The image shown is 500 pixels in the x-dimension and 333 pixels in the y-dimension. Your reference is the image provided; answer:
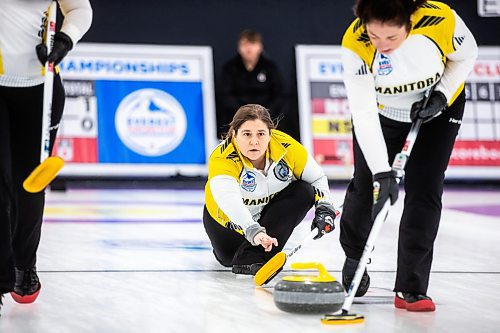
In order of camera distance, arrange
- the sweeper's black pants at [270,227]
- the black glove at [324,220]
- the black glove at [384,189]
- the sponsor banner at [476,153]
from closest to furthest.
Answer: the black glove at [384,189] → the black glove at [324,220] → the sweeper's black pants at [270,227] → the sponsor banner at [476,153]

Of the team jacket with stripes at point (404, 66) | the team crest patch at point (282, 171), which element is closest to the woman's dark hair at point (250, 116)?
the team crest patch at point (282, 171)

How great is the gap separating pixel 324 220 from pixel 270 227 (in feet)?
1.12

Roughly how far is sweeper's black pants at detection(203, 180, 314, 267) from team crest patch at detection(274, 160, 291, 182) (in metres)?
0.06

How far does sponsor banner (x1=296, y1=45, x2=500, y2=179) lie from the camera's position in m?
9.38

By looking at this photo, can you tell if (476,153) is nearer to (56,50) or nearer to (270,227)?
(270,227)

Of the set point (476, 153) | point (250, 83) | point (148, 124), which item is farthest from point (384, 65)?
point (476, 153)

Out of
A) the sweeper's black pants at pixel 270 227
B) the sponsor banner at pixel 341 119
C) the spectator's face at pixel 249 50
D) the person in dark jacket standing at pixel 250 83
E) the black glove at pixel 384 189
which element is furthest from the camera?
the sponsor banner at pixel 341 119

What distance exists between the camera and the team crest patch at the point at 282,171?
4.05 meters

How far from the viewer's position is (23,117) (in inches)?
123

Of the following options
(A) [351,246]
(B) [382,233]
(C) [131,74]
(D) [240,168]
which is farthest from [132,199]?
(A) [351,246]

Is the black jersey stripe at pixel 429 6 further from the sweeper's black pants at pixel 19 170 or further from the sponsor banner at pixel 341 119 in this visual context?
the sponsor banner at pixel 341 119

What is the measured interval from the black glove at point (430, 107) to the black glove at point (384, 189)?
243mm

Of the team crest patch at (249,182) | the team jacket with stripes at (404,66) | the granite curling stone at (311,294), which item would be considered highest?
the team jacket with stripes at (404,66)

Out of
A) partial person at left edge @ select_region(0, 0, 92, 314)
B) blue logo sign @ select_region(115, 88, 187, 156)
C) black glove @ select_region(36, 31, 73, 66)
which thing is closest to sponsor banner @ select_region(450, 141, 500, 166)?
blue logo sign @ select_region(115, 88, 187, 156)
